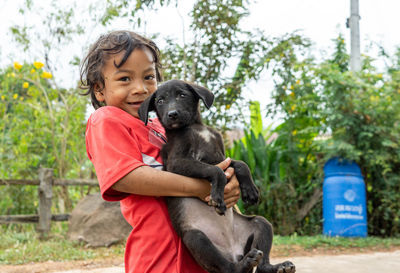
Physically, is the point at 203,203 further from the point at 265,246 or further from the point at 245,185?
the point at 265,246

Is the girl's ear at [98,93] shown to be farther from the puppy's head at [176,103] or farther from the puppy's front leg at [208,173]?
the puppy's front leg at [208,173]

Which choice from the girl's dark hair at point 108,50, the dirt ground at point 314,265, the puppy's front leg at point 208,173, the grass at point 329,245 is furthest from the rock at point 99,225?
the puppy's front leg at point 208,173

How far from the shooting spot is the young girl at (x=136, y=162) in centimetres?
207

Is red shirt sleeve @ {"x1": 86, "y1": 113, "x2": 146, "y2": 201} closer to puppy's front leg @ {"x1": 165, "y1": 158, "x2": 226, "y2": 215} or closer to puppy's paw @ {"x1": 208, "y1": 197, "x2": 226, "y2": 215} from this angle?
puppy's front leg @ {"x1": 165, "y1": 158, "x2": 226, "y2": 215}

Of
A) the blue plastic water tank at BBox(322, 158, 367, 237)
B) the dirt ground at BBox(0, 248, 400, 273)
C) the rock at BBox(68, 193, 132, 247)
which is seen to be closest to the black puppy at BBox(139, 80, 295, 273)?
the dirt ground at BBox(0, 248, 400, 273)

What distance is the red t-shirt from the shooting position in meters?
2.08

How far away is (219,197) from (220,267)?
0.32 metres

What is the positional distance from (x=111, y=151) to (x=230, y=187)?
0.63 m

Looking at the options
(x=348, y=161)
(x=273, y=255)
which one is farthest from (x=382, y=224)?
(x=273, y=255)

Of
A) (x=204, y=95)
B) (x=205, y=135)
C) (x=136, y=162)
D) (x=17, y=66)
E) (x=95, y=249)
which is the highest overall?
(x=17, y=66)

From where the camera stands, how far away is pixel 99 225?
23.1 ft

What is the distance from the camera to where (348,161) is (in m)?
7.49

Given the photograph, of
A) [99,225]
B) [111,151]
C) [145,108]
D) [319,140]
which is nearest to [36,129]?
[99,225]

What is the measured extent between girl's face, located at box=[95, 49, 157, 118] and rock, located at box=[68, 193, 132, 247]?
4.98 metres
